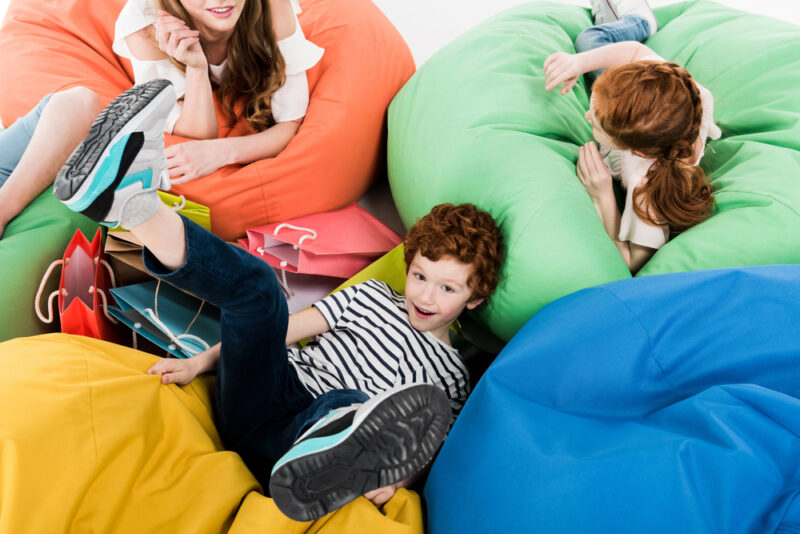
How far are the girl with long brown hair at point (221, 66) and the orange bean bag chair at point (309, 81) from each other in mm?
46

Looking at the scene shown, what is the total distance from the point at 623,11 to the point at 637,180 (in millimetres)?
784

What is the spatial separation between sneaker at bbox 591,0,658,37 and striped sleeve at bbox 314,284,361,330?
46.4 inches

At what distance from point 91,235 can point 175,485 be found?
74cm

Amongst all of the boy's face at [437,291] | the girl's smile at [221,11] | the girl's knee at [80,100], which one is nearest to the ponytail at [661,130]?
the boy's face at [437,291]

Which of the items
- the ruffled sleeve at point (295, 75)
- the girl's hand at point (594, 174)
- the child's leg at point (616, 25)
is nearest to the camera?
the girl's hand at point (594, 174)

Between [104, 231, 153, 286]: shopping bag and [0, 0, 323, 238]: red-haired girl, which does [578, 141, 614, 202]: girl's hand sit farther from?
[104, 231, 153, 286]: shopping bag

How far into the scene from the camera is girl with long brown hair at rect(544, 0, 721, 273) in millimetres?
1168

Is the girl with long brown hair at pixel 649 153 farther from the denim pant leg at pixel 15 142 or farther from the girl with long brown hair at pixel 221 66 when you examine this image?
the denim pant leg at pixel 15 142

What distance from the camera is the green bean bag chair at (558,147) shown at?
111 cm

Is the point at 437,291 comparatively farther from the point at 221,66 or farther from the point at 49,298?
the point at 221,66

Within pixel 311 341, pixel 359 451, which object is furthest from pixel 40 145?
pixel 359 451

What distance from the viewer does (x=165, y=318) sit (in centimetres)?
121

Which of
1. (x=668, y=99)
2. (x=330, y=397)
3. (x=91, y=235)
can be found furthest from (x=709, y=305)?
(x=91, y=235)

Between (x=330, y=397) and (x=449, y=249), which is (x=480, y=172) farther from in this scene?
(x=330, y=397)
